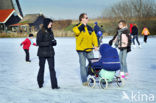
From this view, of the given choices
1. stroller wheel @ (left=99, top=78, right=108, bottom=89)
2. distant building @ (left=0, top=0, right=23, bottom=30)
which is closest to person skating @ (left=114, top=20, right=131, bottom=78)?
stroller wheel @ (left=99, top=78, right=108, bottom=89)

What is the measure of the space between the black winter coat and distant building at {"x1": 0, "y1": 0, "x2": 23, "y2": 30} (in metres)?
48.5

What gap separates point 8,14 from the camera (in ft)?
175

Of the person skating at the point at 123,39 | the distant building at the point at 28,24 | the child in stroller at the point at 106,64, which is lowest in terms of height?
the child in stroller at the point at 106,64

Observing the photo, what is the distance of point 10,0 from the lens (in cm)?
5903

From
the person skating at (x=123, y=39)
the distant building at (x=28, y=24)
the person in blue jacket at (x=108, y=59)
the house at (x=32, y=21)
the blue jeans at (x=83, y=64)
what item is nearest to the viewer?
the person in blue jacket at (x=108, y=59)

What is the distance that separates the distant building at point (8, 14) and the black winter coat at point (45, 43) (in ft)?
159

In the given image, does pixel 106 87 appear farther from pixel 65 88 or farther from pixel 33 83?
pixel 33 83

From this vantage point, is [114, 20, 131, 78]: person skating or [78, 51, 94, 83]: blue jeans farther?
[114, 20, 131, 78]: person skating

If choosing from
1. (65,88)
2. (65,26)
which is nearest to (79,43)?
(65,88)

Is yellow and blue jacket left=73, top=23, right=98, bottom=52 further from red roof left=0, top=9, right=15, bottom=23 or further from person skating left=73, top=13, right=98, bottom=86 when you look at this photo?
red roof left=0, top=9, right=15, bottom=23

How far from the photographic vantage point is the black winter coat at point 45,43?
5531 millimetres

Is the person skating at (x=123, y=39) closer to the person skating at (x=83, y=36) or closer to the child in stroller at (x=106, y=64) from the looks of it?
the child in stroller at (x=106, y=64)

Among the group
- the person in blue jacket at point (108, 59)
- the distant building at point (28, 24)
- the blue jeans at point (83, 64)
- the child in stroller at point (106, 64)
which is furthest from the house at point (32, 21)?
the person in blue jacket at point (108, 59)

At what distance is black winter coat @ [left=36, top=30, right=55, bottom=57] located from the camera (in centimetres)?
553
